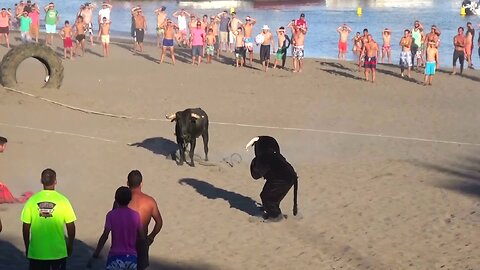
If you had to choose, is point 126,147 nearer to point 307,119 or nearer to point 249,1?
point 307,119

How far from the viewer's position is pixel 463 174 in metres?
15.3

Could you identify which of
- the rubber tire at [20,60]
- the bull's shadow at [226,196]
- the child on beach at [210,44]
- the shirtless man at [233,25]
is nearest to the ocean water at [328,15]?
the shirtless man at [233,25]

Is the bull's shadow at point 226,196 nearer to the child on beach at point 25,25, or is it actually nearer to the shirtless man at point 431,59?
the shirtless man at point 431,59

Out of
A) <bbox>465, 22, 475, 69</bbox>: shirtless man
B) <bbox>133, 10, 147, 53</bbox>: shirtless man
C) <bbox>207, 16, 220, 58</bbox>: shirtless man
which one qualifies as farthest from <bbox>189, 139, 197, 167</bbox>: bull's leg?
<bbox>133, 10, 147, 53</bbox>: shirtless man

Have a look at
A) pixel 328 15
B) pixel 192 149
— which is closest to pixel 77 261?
pixel 192 149

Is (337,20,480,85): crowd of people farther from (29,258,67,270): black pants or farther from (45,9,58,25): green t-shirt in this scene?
(29,258,67,270): black pants

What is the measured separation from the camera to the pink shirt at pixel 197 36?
2848cm

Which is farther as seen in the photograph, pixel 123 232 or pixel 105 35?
pixel 105 35

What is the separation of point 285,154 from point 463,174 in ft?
10.8

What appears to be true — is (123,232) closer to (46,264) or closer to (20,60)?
(46,264)

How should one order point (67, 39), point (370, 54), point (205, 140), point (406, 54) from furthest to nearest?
point (67, 39), point (406, 54), point (370, 54), point (205, 140)

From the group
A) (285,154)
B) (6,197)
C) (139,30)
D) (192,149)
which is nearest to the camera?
(6,197)

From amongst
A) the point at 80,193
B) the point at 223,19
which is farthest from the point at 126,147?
the point at 223,19

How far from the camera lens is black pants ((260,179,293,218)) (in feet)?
39.0
